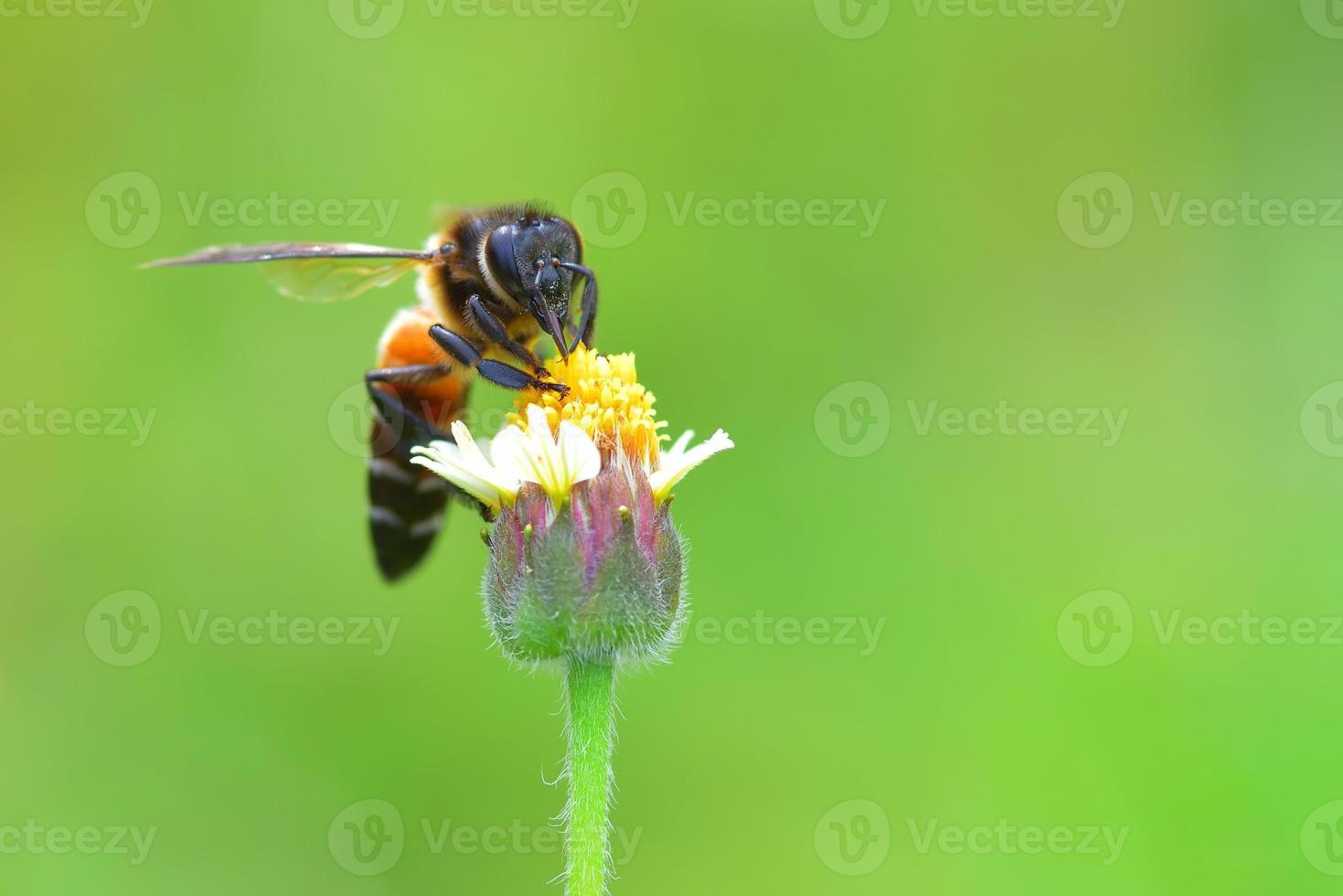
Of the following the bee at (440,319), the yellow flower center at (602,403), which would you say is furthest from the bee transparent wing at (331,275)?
the yellow flower center at (602,403)

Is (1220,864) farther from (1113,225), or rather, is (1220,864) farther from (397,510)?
(1113,225)

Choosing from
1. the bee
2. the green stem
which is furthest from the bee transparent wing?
the green stem

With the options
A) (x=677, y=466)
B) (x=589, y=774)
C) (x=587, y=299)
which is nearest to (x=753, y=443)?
(x=587, y=299)

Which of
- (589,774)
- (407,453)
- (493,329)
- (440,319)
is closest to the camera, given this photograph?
(589,774)

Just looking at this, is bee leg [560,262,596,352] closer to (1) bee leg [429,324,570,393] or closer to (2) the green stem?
(1) bee leg [429,324,570,393]

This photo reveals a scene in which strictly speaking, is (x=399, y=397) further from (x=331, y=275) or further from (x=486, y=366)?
(x=486, y=366)

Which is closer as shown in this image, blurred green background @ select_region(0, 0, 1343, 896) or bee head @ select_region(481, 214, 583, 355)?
bee head @ select_region(481, 214, 583, 355)

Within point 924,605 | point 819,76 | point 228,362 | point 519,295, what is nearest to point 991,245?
point 819,76
